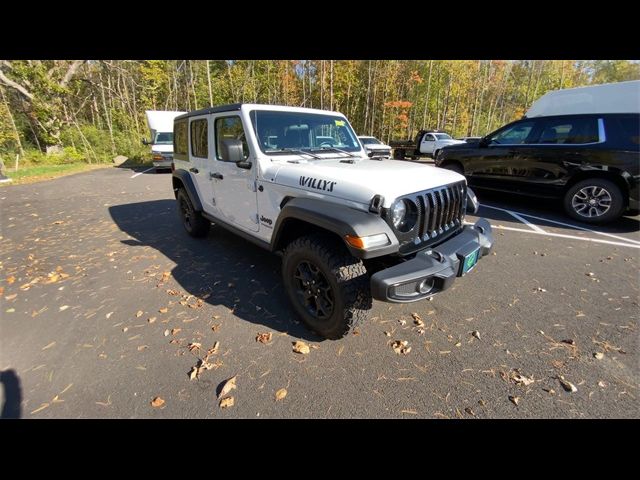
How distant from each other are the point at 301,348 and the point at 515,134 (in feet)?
21.6

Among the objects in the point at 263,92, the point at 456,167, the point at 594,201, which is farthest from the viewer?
the point at 263,92

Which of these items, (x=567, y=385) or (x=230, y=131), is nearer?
(x=567, y=385)

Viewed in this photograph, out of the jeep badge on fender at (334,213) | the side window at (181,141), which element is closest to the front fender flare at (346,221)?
the jeep badge on fender at (334,213)

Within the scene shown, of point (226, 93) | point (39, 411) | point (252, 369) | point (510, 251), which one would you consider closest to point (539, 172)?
point (510, 251)

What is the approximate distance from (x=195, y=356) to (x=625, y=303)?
4.26 meters

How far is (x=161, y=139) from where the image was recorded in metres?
14.3

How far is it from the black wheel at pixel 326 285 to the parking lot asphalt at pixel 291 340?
0.73 feet

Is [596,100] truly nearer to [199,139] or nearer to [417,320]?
[417,320]

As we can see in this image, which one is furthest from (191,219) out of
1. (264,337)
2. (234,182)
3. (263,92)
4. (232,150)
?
(263,92)

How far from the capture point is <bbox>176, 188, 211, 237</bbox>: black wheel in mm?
4788

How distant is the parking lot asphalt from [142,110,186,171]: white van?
9602 millimetres

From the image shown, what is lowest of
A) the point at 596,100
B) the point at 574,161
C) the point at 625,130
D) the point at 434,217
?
the point at 434,217
